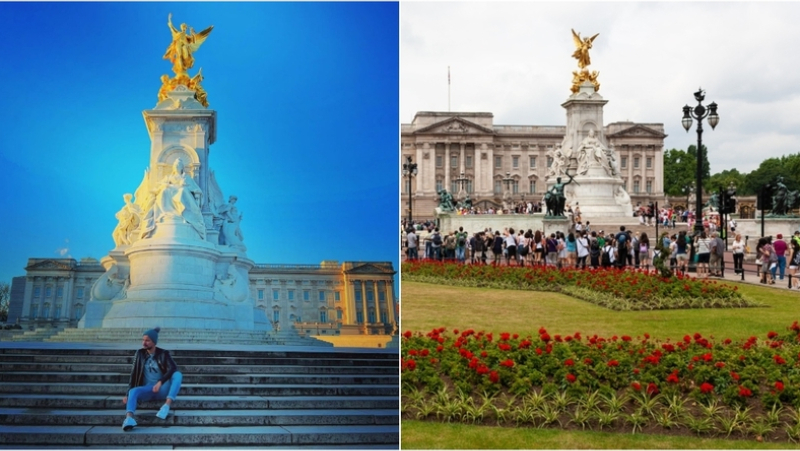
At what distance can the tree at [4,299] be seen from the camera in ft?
27.4

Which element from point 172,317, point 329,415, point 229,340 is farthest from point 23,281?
point 329,415

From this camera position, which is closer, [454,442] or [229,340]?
[454,442]

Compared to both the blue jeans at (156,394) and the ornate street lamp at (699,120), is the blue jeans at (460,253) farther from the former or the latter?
the blue jeans at (156,394)

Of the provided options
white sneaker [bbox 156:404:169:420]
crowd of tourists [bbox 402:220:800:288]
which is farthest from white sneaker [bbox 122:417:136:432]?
crowd of tourists [bbox 402:220:800:288]

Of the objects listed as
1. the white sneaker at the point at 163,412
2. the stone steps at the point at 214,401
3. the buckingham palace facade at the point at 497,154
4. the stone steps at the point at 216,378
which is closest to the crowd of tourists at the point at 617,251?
the stone steps at the point at 216,378

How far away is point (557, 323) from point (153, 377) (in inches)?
235

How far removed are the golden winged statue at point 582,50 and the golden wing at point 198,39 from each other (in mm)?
32648

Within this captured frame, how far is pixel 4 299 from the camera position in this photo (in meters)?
8.48

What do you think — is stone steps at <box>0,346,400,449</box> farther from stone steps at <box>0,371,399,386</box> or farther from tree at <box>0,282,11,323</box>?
tree at <box>0,282,11,323</box>

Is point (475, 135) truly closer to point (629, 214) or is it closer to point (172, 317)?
point (629, 214)

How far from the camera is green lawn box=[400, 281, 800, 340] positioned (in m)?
10.5

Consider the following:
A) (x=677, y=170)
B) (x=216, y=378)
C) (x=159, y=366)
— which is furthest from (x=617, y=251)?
(x=677, y=170)

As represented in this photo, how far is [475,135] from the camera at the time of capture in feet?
290

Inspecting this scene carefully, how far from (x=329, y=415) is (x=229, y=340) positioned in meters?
2.39
